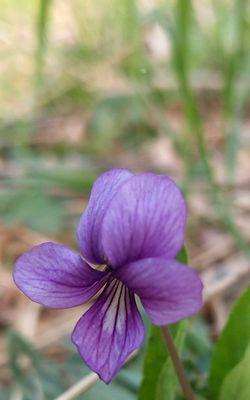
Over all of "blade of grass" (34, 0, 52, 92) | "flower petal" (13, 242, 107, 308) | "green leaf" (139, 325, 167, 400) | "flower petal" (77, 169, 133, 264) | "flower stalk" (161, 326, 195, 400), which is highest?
"blade of grass" (34, 0, 52, 92)

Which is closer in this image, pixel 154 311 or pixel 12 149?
pixel 154 311

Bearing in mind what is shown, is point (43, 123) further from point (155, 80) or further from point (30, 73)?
point (155, 80)

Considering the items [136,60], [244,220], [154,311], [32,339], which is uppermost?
[136,60]

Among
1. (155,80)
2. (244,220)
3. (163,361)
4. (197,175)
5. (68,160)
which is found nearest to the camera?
(163,361)

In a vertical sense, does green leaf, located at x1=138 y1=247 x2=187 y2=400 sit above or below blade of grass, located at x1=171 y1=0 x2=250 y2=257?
below

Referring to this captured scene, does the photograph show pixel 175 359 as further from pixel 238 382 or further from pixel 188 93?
pixel 188 93

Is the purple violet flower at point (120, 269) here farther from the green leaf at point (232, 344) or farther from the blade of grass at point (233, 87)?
the blade of grass at point (233, 87)

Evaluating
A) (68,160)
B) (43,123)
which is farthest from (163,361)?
(43,123)

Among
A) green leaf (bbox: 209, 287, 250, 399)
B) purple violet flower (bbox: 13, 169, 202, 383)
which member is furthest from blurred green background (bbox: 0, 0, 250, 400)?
purple violet flower (bbox: 13, 169, 202, 383)

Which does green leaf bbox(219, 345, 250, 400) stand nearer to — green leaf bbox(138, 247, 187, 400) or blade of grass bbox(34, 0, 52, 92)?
green leaf bbox(138, 247, 187, 400)
